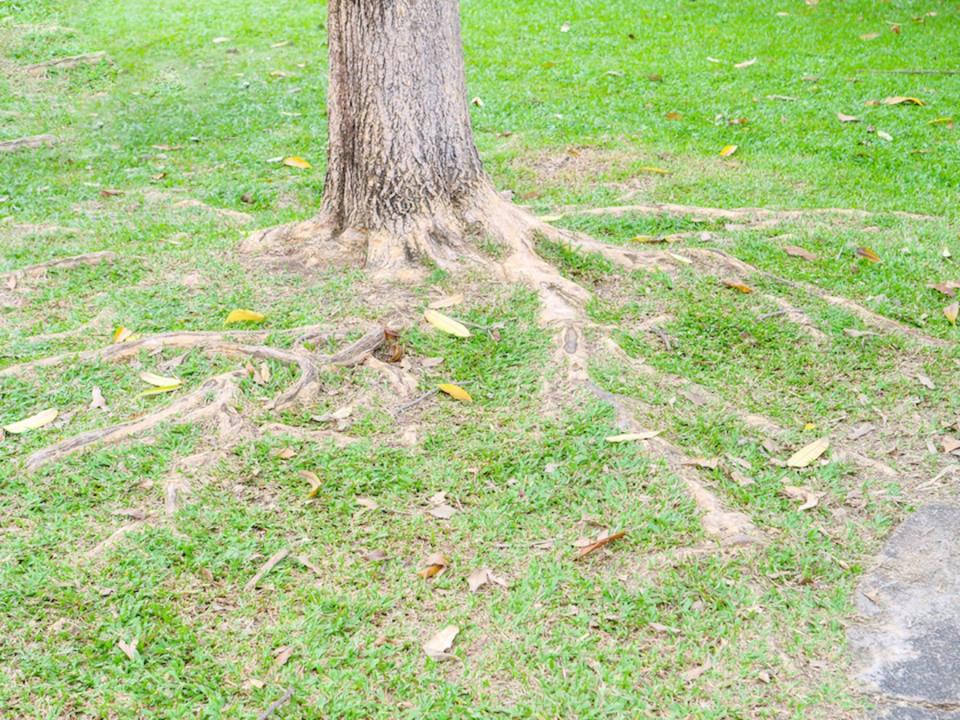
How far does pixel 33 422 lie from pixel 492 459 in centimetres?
177

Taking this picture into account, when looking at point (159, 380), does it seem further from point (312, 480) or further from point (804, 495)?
point (804, 495)

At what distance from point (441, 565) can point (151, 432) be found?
1267mm

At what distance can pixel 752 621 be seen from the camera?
10.2 ft

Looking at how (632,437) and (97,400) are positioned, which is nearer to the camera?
(632,437)

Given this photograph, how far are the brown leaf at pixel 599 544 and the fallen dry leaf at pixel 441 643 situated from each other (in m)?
0.50

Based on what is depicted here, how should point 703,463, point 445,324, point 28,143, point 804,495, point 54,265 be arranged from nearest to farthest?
point 804,495, point 703,463, point 445,324, point 54,265, point 28,143

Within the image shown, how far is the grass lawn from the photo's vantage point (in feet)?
9.68

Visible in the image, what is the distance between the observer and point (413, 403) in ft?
13.4

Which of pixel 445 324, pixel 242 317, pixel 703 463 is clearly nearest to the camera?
pixel 703 463

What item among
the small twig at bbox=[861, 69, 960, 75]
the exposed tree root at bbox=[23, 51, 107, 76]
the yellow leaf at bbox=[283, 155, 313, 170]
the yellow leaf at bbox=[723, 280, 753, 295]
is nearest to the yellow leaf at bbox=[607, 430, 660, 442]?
the yellow leaf at bbox=[723, 280, 753, 295]

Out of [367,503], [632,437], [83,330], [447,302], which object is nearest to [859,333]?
[632,437]

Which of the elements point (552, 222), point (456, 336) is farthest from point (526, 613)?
point (552, 222)

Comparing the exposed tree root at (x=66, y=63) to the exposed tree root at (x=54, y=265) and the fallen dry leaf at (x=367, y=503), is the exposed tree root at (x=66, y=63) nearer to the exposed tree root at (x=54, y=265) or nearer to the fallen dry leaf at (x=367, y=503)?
the exposed tree root at (x=54, y=265)

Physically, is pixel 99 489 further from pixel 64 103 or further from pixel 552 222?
pixel 64 103
